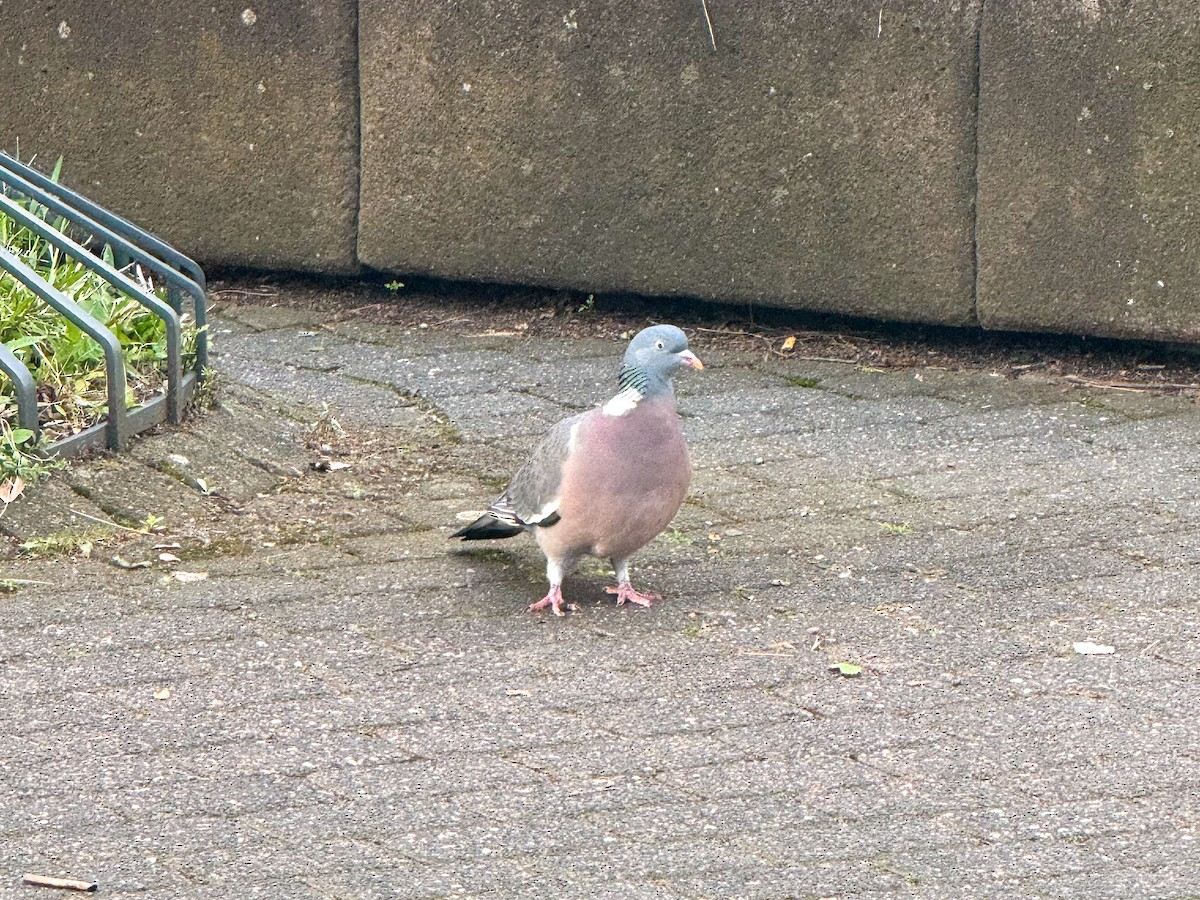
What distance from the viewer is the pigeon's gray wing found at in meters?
3.72

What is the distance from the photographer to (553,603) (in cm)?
375

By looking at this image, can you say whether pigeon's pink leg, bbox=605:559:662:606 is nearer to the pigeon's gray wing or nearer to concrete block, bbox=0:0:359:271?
the pigeon's gray wing

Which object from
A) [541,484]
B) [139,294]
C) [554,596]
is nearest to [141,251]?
[139,294]

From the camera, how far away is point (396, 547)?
4.11 m

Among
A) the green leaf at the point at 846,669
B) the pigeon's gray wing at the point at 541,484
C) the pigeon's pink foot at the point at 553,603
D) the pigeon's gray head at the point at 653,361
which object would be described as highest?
the pigeon's gray head at the point at 653,361

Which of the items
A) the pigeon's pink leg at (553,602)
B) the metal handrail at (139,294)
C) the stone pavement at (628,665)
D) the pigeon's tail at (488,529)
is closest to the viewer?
the stone pavement at (628,665)

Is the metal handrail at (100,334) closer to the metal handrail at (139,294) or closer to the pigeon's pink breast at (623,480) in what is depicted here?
the metal handrail at (139,294)

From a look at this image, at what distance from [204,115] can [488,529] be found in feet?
9.38

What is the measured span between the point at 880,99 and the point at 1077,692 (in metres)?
2.65

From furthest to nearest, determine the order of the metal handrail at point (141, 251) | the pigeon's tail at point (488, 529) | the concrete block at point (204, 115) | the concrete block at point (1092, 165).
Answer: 1. the concrete block at point (204, 115)
2. the concrete block at point (1092, 165)
3. the metal handrail at point (141, 251)
4. the pigeon's tail at point (488, 529)

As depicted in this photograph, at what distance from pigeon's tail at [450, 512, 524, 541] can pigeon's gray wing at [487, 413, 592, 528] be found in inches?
0.9

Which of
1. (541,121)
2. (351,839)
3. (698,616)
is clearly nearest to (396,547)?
(698,616)

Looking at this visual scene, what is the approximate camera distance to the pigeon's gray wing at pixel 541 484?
3.72 metres

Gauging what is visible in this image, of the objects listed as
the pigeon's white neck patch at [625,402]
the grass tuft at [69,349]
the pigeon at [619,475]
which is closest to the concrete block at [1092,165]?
the pigeon at [619,475]
